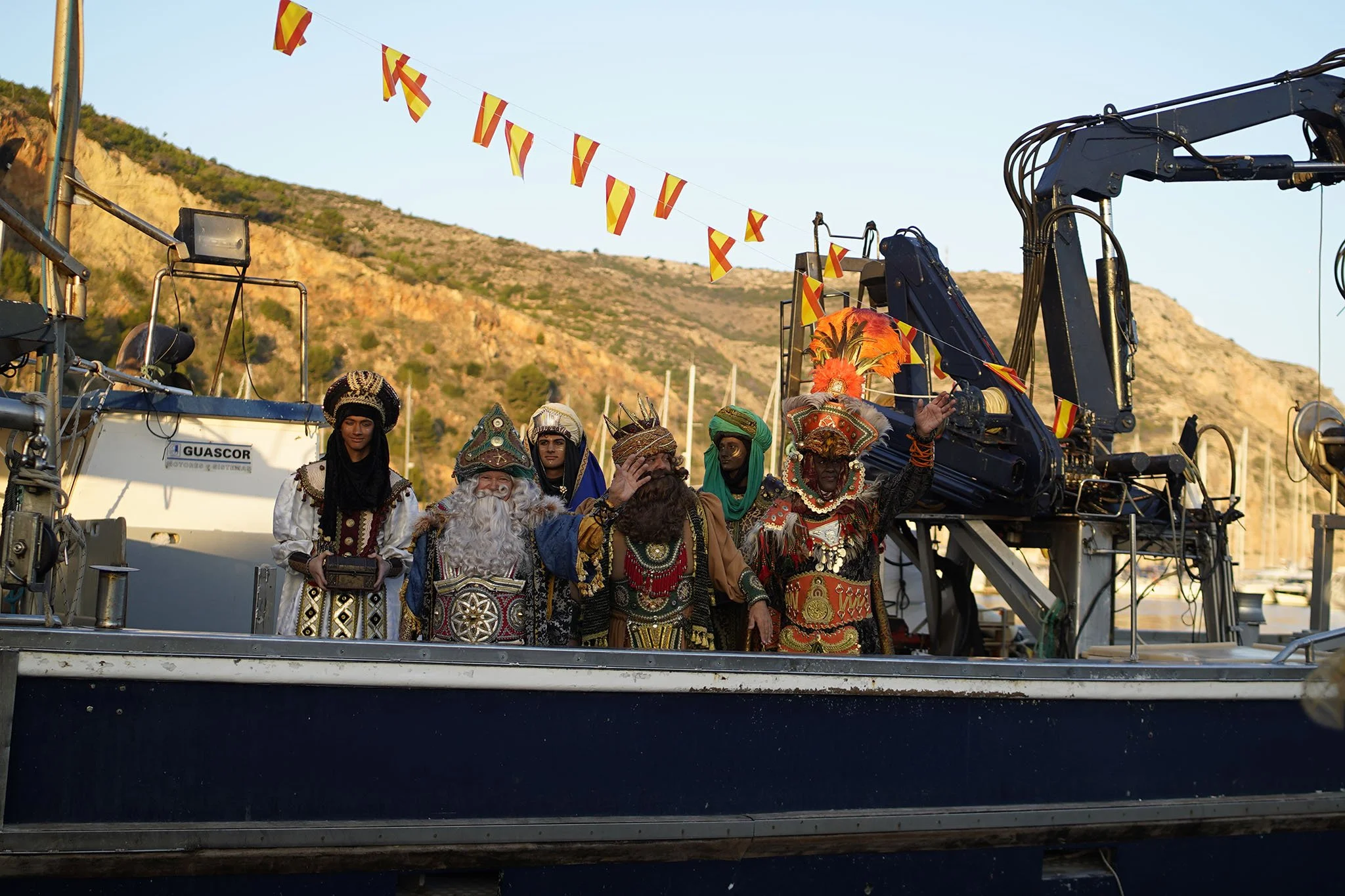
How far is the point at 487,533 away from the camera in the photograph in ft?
15.5

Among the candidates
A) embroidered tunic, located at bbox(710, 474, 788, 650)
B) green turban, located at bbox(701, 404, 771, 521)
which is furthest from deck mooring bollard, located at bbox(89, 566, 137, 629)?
green turban, located at bbox(701, 404, 771, 521)

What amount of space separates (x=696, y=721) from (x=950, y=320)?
409cm

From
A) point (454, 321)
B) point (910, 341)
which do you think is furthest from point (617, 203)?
point (454, 321)

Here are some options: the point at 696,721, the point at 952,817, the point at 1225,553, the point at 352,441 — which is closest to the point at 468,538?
the point at 352,441

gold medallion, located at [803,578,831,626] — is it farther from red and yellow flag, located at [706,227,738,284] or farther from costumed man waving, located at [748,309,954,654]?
red and yellow flag, located at [706,227,738,284]

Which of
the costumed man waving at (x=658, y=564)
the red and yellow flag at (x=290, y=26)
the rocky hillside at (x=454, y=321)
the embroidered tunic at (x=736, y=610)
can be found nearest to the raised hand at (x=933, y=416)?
the embroidered tunic at (x=736, y=610)

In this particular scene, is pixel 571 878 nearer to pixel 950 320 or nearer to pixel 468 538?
pixel 468 538

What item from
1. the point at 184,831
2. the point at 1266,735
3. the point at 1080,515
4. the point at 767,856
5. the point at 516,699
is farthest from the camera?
the point at 1080,515

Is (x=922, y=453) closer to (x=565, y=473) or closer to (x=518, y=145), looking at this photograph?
(x=565, y=473)

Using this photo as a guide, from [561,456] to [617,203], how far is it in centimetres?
349

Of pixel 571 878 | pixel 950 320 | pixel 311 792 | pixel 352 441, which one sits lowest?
pixel 571 878

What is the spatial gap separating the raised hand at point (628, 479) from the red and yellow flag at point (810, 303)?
11.1 ft

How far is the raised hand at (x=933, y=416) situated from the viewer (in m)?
5.25

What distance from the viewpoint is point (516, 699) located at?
4047 millimetres
